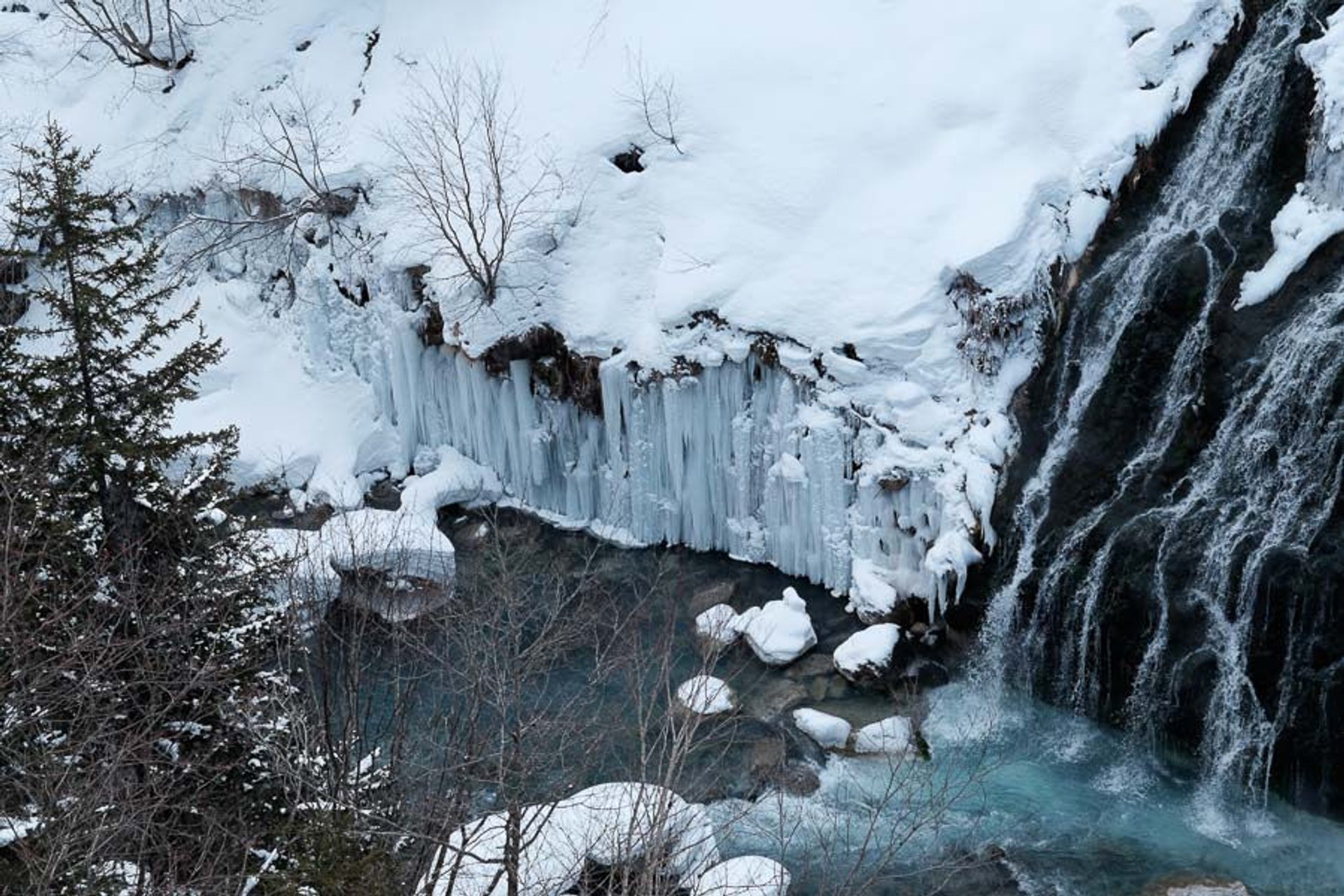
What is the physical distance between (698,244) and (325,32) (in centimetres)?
786

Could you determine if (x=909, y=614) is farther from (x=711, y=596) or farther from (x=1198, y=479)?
(x=1198, y=479)

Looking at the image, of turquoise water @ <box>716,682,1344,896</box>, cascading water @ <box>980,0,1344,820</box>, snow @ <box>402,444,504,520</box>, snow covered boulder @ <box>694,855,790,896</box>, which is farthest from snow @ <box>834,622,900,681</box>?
snow @ <box>402,444,504,520</box>

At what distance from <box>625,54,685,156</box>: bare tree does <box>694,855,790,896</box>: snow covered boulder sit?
28.2ft

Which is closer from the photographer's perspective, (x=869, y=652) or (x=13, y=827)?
(x=13, y=827)

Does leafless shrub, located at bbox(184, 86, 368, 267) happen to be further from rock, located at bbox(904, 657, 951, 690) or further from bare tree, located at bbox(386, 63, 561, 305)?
rock, located at bbox(904, 657, 951, 690)

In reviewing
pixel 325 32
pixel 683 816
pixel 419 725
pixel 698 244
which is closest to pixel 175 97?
pixel 325 32

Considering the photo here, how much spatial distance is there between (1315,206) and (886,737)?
20.0 ft

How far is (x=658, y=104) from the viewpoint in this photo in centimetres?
1580

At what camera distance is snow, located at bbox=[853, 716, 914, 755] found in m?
11.8

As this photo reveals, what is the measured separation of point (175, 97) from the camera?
1972 cm

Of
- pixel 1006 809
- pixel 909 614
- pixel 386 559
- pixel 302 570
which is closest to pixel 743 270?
pixel 909 614

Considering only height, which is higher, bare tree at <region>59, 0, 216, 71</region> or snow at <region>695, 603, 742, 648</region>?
bare tree at <region>59, 0, 216, 71</region>

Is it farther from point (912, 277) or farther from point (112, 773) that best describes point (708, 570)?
point (112, 773)

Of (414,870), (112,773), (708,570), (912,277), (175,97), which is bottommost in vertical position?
(414,870)
